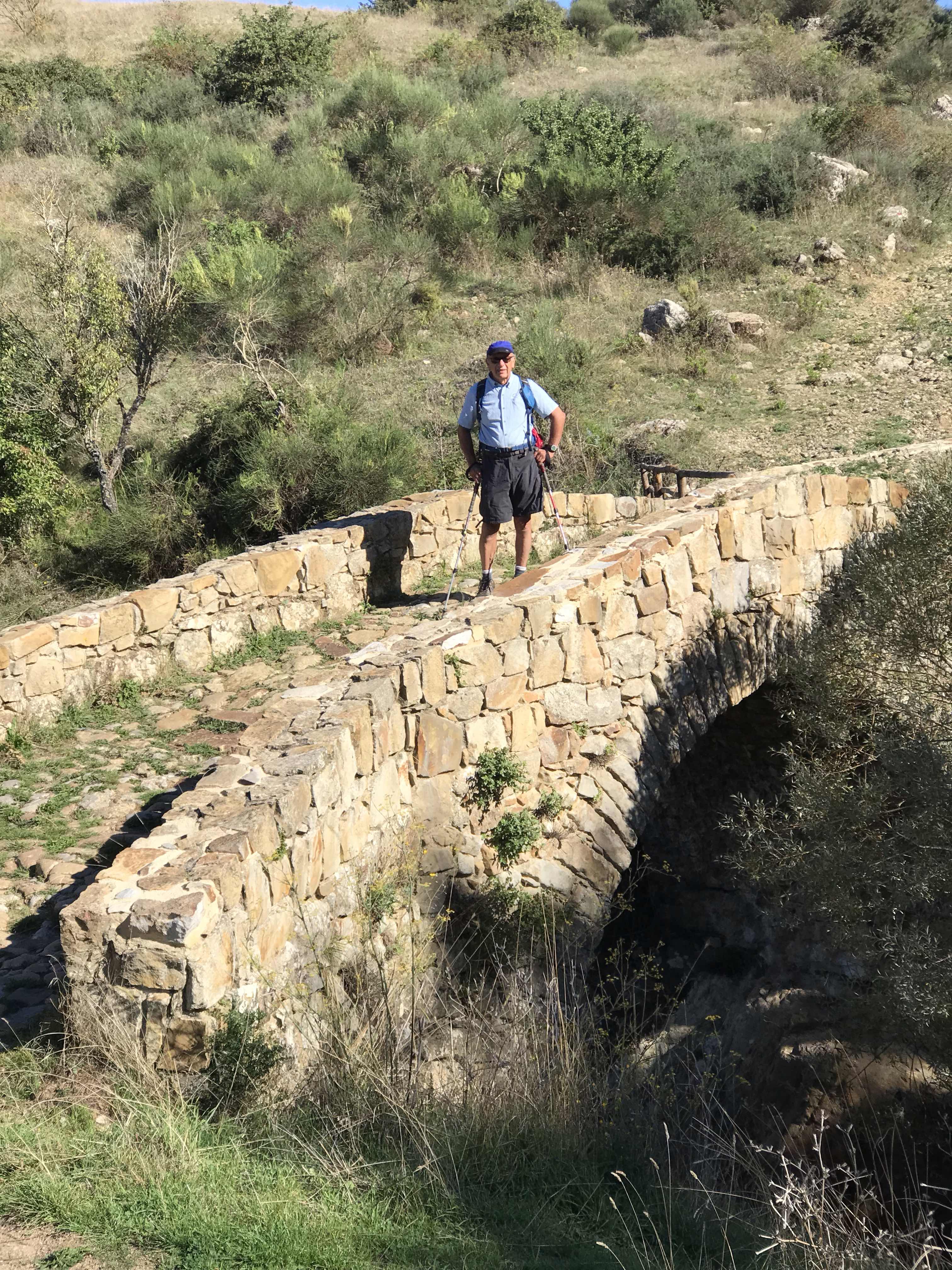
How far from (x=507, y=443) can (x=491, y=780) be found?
8.80 feet

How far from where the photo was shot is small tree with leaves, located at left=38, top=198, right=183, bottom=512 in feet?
43.3

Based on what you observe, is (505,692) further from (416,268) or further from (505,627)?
(416,268)

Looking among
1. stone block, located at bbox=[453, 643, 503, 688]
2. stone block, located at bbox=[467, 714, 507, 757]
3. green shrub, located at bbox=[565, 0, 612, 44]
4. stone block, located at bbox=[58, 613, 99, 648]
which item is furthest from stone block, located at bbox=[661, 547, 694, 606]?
green shrub, located at bbox=[565, 0, 612, 44]

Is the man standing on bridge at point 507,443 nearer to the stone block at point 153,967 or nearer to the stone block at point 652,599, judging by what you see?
the stone block at point 652,599

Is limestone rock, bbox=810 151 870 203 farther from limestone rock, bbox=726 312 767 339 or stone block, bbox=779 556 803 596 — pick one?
stone block, bbox=779 556 803 596

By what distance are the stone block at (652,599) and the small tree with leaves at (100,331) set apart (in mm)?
9200

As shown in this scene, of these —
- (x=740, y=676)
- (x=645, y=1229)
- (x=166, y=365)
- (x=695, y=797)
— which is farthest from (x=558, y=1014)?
(x=166, y=365)

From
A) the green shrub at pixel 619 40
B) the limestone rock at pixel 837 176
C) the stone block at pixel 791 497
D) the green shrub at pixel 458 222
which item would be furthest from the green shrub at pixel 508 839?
the green shrub at pixel 619 40

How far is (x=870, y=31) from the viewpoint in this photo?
28.8 m

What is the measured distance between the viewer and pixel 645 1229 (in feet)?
11.5

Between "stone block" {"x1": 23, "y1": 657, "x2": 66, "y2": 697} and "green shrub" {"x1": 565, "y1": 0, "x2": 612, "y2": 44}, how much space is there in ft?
113

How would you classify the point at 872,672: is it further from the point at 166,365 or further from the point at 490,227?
the point at 490,227

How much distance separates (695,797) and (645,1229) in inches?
244

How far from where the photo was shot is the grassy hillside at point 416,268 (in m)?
13.2
